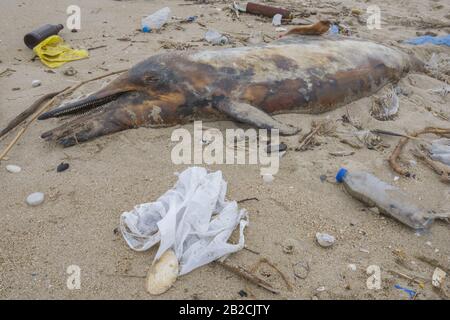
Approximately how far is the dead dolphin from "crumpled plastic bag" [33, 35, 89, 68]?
2021 millimetres

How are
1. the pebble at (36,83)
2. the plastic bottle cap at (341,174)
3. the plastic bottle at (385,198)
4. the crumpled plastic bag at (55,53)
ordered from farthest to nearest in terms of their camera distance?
the crumpled plastic bag at (55,53) → the pebble at (36,83) → the plastic bottle cap at (341,174) → the plastic bottle at (385,198)

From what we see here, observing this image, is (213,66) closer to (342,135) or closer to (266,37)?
(342,135)

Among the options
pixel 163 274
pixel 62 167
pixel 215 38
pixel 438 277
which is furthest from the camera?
pixel 215 38

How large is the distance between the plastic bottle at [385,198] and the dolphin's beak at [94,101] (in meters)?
2.32

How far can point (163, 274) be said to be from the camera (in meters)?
2.32

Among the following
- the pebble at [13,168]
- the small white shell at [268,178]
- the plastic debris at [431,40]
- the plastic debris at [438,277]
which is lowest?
the plastic debris at [438,277]

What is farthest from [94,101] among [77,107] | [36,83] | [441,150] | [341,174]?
[441,150]

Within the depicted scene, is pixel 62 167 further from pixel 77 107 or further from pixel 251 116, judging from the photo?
pixel 251 116

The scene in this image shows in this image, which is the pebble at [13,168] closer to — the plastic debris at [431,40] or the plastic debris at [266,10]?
the plastic debris at [266,10]

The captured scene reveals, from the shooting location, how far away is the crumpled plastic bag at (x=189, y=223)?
243 cm

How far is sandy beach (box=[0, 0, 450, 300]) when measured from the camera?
2326 mm

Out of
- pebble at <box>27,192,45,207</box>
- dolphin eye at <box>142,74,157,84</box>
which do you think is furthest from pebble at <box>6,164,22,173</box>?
dolphin eye at <box>142,74,157,84</box>

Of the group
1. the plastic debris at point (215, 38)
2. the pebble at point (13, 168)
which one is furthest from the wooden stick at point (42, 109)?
the plastic debris at point (215, 38)

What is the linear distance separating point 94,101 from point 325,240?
2652mm
